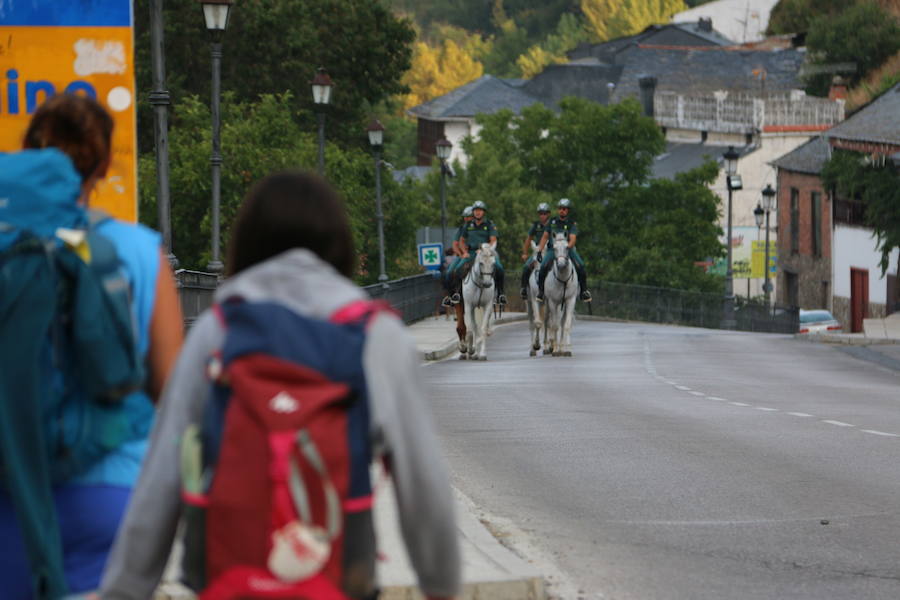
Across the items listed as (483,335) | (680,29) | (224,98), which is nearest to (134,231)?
(483,335)

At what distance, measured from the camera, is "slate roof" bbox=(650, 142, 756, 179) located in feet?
305

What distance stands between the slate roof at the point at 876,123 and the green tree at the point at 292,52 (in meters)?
15.4

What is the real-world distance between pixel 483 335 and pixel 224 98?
25.6 meters

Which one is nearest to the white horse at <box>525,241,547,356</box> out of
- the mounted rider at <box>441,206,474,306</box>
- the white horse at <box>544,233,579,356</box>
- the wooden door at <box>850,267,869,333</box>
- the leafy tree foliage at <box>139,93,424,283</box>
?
the white horse at <box>544,233,579,356</box>

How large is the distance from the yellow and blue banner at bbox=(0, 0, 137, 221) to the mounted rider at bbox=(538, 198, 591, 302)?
20276 millimetres

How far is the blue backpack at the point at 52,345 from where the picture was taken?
4070 millimetres

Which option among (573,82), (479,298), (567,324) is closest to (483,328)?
(479,298)

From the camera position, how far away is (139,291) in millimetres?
4387

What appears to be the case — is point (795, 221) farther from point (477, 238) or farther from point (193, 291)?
point (193, 291)

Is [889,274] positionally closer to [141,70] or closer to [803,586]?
[141,70]

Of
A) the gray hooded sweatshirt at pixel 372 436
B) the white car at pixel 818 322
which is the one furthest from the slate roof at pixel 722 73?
the gray hooded sweatshirt at pixel 372 436

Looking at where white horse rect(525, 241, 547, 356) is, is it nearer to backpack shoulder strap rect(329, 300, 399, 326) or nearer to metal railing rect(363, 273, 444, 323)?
metal railing rect(363, 273, 444, 323)

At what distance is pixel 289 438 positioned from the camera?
353 centimetres

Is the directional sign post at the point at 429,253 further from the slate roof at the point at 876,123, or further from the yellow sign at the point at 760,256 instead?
the yellow sign at the point at 760,256
